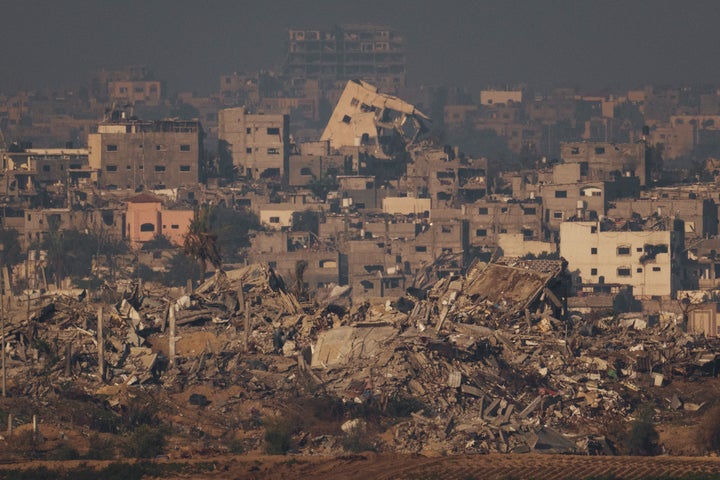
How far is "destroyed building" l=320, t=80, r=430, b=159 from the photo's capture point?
129525 millimetres

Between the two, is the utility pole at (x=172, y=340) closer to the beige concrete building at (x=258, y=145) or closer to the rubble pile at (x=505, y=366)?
the rubble pile at (x=505, y=366)

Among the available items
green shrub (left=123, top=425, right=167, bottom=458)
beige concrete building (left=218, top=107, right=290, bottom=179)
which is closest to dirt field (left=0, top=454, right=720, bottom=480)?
green shrub (left=123, top=425, right=167, bottom=458)

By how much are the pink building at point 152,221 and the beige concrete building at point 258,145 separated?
2381cm

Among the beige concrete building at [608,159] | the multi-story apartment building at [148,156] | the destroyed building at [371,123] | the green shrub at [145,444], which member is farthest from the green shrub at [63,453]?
the destroyed building at [371,123]

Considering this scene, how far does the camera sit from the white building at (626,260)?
86875 millimetres

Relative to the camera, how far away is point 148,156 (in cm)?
11381

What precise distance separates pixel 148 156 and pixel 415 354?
7113cm

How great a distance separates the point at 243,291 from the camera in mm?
51188

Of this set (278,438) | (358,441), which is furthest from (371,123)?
(278,438)

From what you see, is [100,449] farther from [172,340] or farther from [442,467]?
[172,340]

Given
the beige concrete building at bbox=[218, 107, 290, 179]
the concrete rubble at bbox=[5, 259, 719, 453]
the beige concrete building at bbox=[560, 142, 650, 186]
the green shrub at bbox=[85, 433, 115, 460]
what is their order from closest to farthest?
the green shrub at bbox=[85, 433, 115, 460]
the concrete rubble at bbox=[5, 259, 719, 453]
the beige concrete building at bbox=[560, 142, 650, 186]
the beige concrete building at bbox=[218, 107, 290, 179]

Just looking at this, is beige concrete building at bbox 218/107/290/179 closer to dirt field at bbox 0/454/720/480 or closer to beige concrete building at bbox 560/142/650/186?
beige concrete building at bbox 560/142/650/186

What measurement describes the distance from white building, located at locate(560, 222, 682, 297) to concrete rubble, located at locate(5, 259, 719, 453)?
115ft

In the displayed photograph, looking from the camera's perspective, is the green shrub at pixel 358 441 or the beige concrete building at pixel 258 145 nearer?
the green shrub at pixel 358 441
